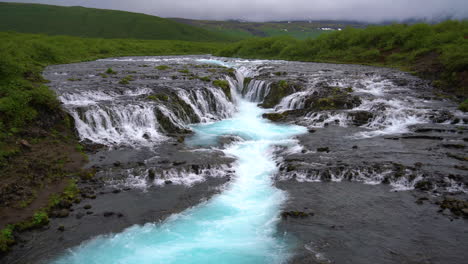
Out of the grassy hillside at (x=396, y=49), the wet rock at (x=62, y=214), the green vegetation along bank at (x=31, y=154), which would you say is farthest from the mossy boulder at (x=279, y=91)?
the wet rock at (x=62, y=214)

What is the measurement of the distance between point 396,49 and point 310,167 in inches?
1677

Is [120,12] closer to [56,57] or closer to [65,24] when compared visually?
[65,24]

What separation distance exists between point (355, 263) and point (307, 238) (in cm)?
166

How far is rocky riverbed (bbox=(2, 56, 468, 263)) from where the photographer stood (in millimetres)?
10141

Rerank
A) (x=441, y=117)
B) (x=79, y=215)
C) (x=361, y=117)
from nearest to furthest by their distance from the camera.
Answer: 1. (x=79, y=215)
2. (x=441, y=117)
3. (x=361, y=117)

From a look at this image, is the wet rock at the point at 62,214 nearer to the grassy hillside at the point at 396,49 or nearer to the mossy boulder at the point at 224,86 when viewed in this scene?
the mossy boulder at the point at 224,86

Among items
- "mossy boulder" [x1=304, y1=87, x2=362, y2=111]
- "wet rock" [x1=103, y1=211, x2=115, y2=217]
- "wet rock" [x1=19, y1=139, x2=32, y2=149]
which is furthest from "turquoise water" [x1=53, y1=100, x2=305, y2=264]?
"mossy boulder" [x1=304, y1=87, x2=362, y2=111]

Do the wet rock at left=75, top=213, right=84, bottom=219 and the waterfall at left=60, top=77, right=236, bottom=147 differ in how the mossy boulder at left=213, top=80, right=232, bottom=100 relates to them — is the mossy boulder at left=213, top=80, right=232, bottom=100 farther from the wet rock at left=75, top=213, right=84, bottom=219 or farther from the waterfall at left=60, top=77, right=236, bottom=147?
the wet rock at left=75, top=213, right=84, bottom=219

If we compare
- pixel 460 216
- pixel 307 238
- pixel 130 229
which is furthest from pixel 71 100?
pixel 460 216

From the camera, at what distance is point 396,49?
48.8m

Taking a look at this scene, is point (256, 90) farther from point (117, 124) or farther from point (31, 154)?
point (31, 154)

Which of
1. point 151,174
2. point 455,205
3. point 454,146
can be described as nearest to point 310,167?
point 455,205

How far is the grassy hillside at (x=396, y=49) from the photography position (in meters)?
30.5

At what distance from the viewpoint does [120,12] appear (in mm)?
182875
